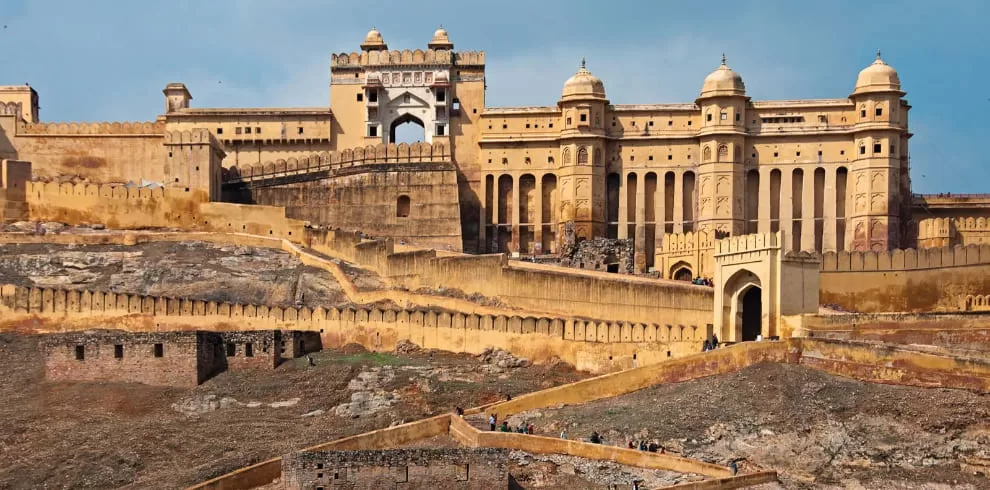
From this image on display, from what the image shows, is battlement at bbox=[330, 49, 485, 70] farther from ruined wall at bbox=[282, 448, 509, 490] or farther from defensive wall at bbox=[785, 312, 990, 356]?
ruined wall at bbox=[282, 448, 509, 490]

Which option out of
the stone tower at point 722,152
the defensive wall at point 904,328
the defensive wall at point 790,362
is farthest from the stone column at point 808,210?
the defensive wall at point 790,362

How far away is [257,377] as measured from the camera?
5003 centimetres

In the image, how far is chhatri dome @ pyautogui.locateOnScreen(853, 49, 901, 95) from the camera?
70.5m

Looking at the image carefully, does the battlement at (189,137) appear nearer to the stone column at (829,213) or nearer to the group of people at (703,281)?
the group of people at (703,281)

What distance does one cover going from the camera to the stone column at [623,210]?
2859 inches

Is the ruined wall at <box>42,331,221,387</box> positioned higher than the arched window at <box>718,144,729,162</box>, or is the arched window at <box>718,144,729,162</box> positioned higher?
the arched window at <box>718,144,729,162</box>

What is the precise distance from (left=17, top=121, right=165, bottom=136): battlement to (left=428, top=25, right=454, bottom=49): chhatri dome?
1263 cm

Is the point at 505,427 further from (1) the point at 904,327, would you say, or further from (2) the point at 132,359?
(1) the point at 904,327

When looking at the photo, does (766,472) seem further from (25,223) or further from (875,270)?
(25,223)

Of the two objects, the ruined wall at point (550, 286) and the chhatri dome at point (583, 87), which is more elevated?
the chhatri dome at point (583, 87)

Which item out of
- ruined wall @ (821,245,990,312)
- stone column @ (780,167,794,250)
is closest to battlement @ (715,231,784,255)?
ruined wall @ (821,245,990,312)

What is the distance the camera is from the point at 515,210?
242 feet

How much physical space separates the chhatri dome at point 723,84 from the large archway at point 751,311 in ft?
71.8

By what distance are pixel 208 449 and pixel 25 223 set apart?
27067 mm
